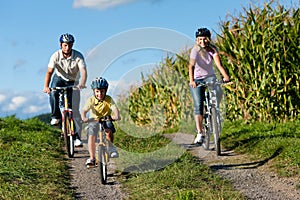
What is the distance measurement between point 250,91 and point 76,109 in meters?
5.41

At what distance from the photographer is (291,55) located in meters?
13.4

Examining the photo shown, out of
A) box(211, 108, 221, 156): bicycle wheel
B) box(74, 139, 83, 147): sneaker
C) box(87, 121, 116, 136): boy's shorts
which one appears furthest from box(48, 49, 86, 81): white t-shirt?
box(211, 108, 221, 156): bicycle wheel

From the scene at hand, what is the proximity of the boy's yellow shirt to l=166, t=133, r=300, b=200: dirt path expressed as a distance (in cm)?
185

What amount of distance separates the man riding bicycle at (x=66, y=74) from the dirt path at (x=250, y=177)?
2.40 m

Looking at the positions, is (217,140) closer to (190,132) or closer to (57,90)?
(57,90)

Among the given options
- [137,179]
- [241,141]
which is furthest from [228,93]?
[137,179]

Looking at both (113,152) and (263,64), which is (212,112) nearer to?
(113,152)

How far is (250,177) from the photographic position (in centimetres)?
784

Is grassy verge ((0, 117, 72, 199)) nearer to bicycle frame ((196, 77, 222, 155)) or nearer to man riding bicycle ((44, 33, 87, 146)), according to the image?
man riding bicycle ((44, 33, 87, 146))

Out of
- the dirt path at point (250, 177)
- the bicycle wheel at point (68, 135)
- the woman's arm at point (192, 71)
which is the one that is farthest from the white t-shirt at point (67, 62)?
the dirt path at point (250, 177)

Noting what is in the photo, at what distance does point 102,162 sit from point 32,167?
148cm

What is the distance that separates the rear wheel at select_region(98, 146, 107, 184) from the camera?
7711 millimetres

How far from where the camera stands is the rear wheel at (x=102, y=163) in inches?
304

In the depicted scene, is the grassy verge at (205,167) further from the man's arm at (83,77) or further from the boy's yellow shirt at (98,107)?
the man's arm at (83,77)
